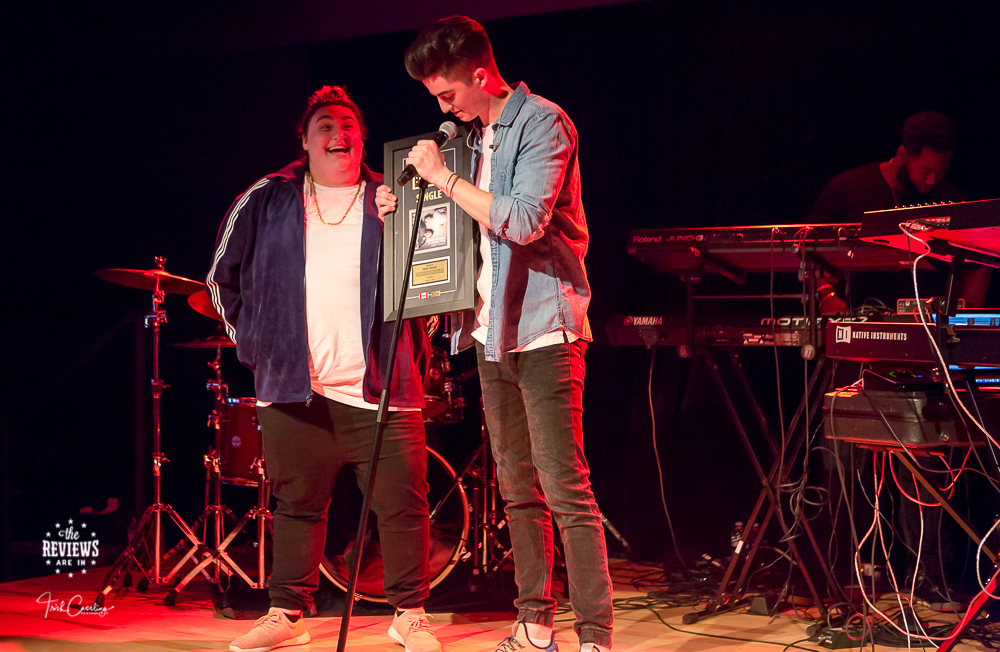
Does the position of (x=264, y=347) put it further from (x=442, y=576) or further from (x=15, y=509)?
(x=15, y=509)

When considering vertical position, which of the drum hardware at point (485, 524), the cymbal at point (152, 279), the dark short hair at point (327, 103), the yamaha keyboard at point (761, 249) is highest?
the dark short hair at point (327, 103)

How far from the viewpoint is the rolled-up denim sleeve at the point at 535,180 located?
7.47 feet

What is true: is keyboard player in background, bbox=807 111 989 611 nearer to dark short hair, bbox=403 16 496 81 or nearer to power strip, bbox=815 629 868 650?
power strip, bbox=815 629 868 650

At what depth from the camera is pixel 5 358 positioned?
4.98 meters

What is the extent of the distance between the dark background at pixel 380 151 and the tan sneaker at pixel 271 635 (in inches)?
65.3

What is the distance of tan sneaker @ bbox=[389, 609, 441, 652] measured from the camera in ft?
9.20

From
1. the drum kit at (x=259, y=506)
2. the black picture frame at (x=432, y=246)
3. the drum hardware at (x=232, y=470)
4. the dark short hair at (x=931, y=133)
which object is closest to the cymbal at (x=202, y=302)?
the drum kit at (x=259, y=506)

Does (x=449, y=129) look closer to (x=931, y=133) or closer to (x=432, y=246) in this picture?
(x=432, y=246)

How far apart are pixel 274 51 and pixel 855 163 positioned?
11.6 feet

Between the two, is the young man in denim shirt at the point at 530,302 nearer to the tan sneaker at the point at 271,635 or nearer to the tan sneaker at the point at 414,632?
the tan sneaker at the point at 414,632

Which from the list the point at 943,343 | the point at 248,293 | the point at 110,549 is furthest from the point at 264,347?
the point at 110,549

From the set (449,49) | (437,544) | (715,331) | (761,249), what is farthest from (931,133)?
(437,544)

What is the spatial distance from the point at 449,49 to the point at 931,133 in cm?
225

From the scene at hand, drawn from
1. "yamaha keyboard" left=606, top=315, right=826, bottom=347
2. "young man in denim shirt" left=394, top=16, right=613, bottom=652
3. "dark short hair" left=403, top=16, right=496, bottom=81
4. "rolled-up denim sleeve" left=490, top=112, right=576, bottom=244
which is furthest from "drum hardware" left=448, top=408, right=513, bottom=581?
"dark short hair" left=403, top=16, right=496, bottom=81
